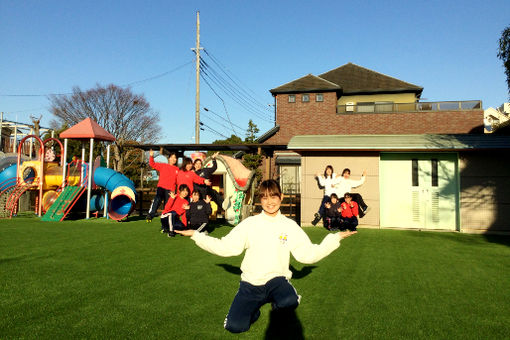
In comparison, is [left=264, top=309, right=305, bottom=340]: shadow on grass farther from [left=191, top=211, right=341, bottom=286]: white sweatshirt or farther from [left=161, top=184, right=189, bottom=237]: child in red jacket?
[left=161, top=184, right=189, bottom=237]: child in red jacket

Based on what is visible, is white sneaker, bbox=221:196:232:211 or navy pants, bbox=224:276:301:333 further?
white sneaker, bbox=221:196:232:211

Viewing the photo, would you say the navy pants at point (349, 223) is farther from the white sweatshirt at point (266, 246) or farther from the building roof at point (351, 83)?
the building roof at point (351, 83)

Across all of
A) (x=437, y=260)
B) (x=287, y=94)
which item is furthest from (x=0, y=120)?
(x=437, y=260)

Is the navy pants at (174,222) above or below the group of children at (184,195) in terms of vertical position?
below

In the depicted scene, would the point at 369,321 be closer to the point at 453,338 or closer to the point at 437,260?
the point at 453,338

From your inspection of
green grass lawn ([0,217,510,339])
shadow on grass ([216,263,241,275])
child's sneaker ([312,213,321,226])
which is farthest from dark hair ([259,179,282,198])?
child's sneaker ([312,213,321,226])

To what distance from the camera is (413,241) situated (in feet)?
32.2

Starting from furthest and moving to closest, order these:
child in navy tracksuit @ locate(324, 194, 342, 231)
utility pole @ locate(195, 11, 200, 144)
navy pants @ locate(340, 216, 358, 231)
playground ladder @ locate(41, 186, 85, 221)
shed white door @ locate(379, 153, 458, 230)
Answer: utility pole @ locate(195, 11, 200, 144) < playground ladder @ locate(41, 186, 85, 221) < shed white door @ locate(379, 153, 458, 230) < child in navy tracksuit @ locate(324, 194, 342, 231) < navy pants @ locate(340, 216, 358, 231)

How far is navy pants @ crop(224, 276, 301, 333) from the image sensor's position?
11.0 ft

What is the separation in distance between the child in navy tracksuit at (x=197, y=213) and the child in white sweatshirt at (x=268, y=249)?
6.12 meters

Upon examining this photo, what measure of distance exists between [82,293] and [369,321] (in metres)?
3.63

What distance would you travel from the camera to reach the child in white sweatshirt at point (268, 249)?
3.52 meters

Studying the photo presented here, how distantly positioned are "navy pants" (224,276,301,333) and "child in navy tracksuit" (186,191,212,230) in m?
6.23

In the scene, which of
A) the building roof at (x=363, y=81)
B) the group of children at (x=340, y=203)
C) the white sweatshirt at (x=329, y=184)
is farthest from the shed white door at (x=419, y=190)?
the building roof at (x=363, y=81)
